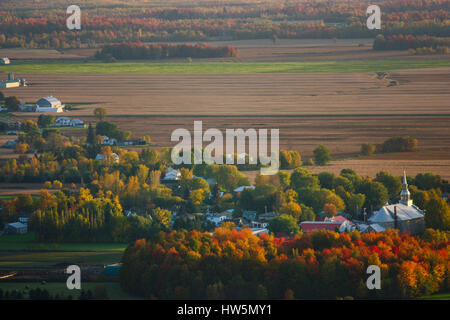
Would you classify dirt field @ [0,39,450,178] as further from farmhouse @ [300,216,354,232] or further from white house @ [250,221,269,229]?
white house @ [250,221,269,229]

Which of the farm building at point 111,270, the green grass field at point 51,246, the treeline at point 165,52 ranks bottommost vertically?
the farm building at point 111,270

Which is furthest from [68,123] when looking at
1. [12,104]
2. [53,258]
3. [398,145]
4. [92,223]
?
[53,258]

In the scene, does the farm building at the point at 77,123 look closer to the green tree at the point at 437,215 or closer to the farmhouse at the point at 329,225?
the farmhouse at the point at 329,225

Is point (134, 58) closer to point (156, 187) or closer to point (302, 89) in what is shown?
point (302, 89)

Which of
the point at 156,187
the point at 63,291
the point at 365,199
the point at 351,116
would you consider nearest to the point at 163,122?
the point at 351,116

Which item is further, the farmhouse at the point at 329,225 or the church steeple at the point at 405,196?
the church steeple at the point at 405,196

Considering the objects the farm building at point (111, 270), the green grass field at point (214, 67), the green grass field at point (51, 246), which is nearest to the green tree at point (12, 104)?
the green grass field at point (214, 67)
